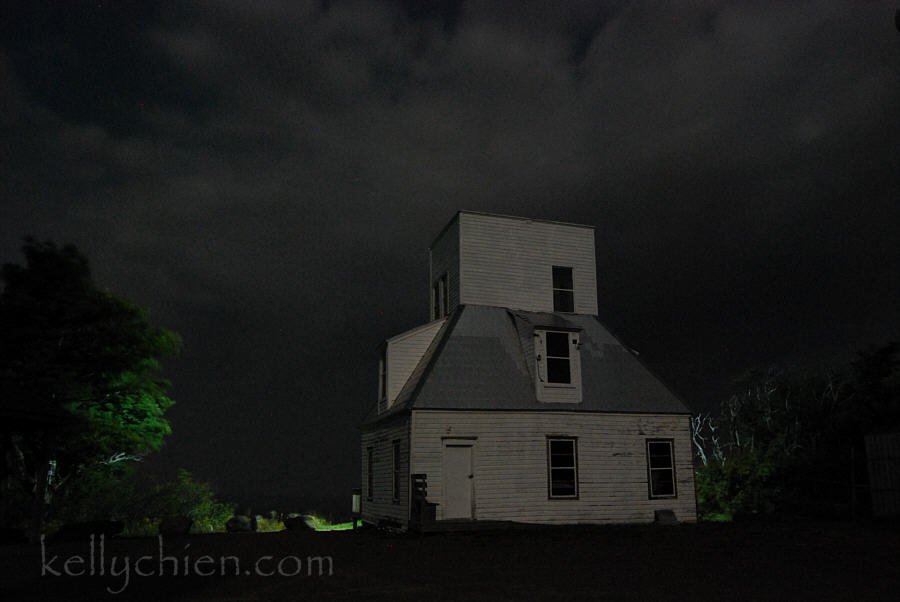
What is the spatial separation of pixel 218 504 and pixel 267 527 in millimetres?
2169

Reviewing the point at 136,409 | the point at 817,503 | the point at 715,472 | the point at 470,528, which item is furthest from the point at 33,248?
the point at 817,503

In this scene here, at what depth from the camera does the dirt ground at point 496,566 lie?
10.5 m

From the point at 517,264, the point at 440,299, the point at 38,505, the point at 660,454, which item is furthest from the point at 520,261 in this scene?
the point at 38,505

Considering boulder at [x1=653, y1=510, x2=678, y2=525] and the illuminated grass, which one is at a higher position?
boulder at [x1=653, y1=510, x2=678, y2=525]

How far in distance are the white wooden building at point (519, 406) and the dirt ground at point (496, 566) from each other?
4.92 feet

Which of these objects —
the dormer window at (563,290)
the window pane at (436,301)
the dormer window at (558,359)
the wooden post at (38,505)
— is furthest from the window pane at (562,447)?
the wooden post at (38,505)

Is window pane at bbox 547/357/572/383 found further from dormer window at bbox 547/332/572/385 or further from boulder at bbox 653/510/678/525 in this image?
boulder at bbox 653/510/678/525

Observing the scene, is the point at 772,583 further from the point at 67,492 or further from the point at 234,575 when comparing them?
the point at 67,492

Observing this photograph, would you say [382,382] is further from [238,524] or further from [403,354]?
[238,524]

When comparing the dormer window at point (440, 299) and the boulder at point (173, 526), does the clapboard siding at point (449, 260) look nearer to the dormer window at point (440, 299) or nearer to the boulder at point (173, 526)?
the dormer window at point (440, 299)

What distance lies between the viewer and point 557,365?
22.9m

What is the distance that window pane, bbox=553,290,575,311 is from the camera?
2562 centimetres

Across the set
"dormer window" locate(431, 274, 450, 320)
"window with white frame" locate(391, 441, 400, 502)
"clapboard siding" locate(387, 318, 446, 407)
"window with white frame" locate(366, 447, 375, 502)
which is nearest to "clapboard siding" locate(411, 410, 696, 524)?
"window with white frame" locate(391, 441, 400, 502)

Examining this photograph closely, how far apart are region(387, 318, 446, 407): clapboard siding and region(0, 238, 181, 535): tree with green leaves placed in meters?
7.46
